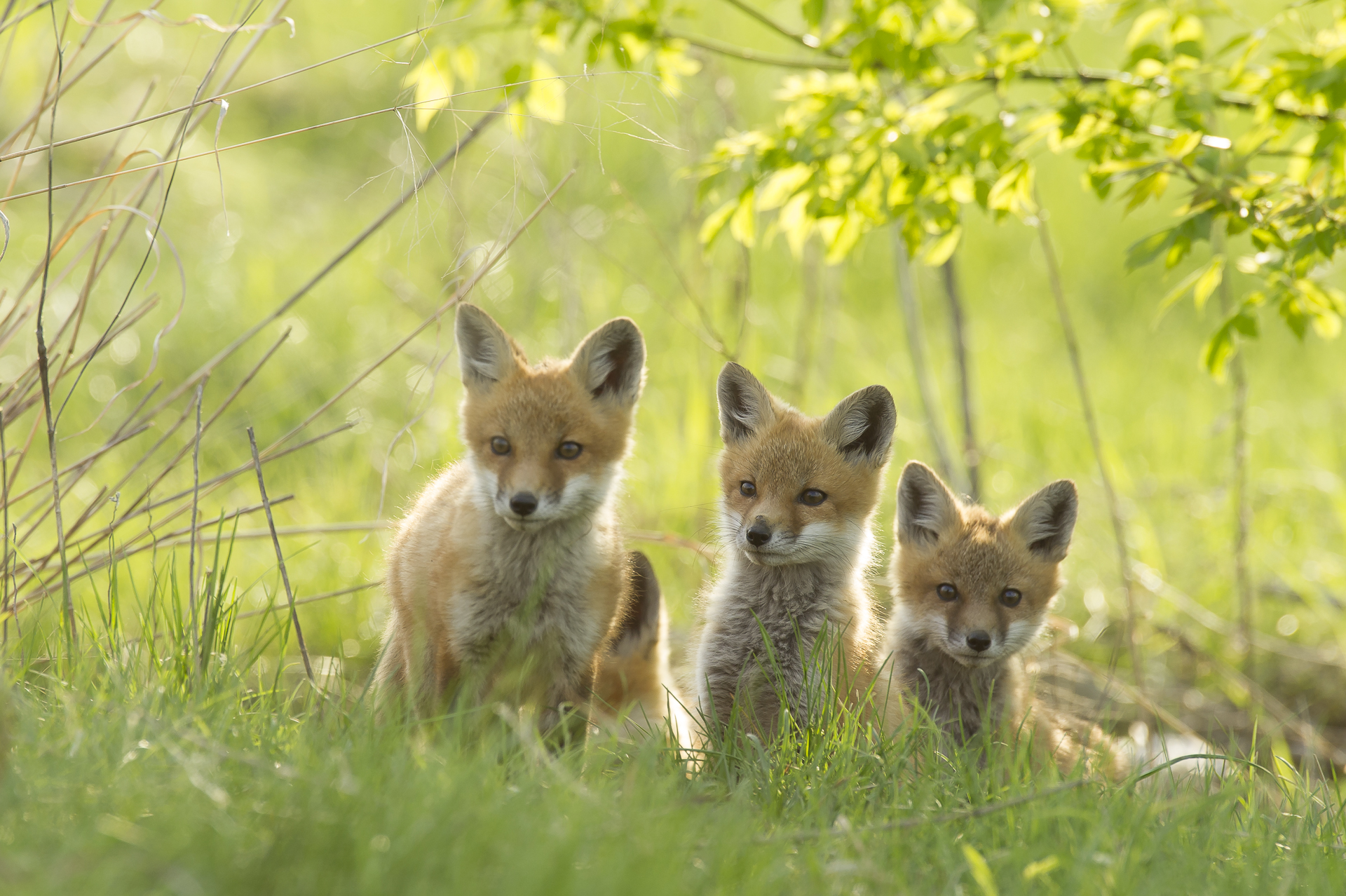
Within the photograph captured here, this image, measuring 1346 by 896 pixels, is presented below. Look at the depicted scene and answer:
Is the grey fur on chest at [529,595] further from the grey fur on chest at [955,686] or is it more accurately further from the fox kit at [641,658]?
the grey fur on chest at [955,686]

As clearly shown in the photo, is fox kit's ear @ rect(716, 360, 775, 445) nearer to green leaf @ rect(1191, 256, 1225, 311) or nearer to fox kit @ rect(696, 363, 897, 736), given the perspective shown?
fox kit @ rect(696, 363, 897, 736)

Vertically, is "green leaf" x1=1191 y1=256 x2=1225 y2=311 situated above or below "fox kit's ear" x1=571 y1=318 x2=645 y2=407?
above

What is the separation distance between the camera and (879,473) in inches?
156

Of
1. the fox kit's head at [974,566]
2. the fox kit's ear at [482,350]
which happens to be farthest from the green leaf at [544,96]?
the fox kit's head at [974,566]

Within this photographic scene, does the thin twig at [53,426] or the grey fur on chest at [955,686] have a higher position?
the thin twig at [53,426]

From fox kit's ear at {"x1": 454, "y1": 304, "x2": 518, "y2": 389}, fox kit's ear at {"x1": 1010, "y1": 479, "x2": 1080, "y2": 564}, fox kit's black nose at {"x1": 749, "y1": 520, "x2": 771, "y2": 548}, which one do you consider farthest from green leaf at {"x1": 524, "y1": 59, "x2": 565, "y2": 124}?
fox kit's ear at {"x1": 1010, "y1": 479, "x2": 1080, "y2": 564}

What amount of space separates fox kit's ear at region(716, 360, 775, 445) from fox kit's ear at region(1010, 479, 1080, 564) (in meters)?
1.02

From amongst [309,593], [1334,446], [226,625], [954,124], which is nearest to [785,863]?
[226,625]

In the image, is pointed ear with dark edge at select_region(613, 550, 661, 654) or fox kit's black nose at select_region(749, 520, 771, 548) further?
pointed ear with dark edge at select_region(613, 550, 661, 654)

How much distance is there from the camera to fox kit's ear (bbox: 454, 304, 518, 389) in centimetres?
368

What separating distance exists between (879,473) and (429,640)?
69.4 inches

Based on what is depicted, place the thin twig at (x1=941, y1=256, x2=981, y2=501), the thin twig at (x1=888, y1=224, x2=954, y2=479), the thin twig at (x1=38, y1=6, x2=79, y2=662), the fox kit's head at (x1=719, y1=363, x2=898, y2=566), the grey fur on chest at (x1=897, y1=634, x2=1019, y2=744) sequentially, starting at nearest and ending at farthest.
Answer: the thin twig at (x1=38, y1=6, x2=79, y2=662), the fox kit's head at (x1=719, y1=363, x2=898, y2=566), the grey fur on chest at (x1=897, y1=634, x2=1019, y2=744), the thin twig at (x1=888, y1=224, x2=954, y2=479), the thin twig at (x1=941, y1=256, x2=981, y2=501)

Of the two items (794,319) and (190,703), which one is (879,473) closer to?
(190,703)

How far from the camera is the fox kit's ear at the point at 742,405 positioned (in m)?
→ 3.87
